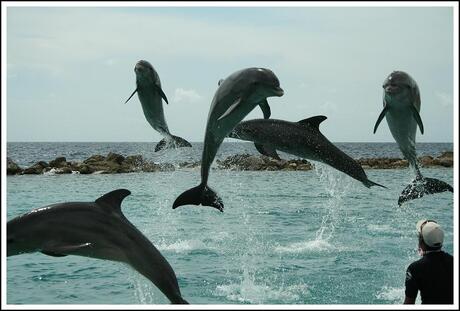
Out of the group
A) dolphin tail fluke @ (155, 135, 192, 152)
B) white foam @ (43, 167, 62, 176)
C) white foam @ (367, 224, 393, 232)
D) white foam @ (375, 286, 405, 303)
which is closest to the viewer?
dolphin tail fluke @ (155, 135, 192, 152)

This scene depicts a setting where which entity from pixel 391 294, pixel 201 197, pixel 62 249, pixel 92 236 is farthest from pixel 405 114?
pixel 62 249

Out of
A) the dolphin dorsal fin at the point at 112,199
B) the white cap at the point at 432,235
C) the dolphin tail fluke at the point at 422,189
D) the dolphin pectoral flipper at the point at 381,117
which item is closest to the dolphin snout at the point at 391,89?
the dolphin pectoral flipper at the point at 381,117

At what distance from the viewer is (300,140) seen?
983 centimetres

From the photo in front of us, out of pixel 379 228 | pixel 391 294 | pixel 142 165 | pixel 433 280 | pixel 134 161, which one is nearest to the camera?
pixel 433 280

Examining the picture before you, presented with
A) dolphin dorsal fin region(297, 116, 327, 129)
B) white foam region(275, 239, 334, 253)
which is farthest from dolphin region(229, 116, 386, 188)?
white foam region(275, 239, 334, 253)

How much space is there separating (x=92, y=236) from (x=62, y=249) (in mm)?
472

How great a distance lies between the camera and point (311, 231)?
21.7 m

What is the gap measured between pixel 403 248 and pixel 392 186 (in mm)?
21004

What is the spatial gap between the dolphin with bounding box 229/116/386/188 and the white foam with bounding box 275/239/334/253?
26.6 feet

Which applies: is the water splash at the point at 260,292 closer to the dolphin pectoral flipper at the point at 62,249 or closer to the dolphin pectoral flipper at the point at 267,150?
the dolphin pectoral flipper at the point at 267,150

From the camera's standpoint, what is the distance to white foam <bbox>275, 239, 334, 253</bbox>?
58.1 feet

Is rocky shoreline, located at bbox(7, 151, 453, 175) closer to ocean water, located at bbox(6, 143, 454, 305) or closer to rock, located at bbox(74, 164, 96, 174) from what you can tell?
rock, located at bbox(74, 164, 96, 174)

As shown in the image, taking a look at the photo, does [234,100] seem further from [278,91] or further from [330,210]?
[330,210]

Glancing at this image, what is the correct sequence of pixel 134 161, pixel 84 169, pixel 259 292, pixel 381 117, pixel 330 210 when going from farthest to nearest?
pixel 134 161 → pixel 84 169 → pixel 330 210 → pixel 259 292 → pixel 381 117
